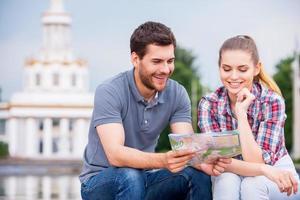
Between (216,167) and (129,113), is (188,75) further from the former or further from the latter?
(216,167)

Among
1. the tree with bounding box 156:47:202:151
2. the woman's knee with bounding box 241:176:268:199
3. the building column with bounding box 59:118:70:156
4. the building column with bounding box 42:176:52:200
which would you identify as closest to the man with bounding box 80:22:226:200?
the woman's knee with bounding box 241:176:268:199

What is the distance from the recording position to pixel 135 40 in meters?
4.61

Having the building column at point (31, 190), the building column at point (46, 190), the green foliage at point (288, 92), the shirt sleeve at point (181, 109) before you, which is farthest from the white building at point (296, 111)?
the shirt sleeve at point (181, 109)

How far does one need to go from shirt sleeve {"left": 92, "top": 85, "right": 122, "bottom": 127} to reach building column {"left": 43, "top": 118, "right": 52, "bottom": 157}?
211 ft

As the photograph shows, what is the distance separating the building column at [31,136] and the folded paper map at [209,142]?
65850 mm

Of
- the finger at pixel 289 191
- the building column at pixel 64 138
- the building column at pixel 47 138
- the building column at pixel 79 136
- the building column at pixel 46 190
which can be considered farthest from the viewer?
the building column at pixel 47 138

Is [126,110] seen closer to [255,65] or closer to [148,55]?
[148,55]

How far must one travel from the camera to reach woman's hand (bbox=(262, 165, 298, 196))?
4341 millimetres

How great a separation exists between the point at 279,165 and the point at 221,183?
286mm

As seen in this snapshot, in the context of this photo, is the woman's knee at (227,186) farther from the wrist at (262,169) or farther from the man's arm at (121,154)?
the man's arm at (121,154)

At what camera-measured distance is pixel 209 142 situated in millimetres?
4152

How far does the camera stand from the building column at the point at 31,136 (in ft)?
229

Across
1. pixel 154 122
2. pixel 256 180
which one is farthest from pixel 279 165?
pixel 154 122

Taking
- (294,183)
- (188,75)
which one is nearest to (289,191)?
(294,183)
